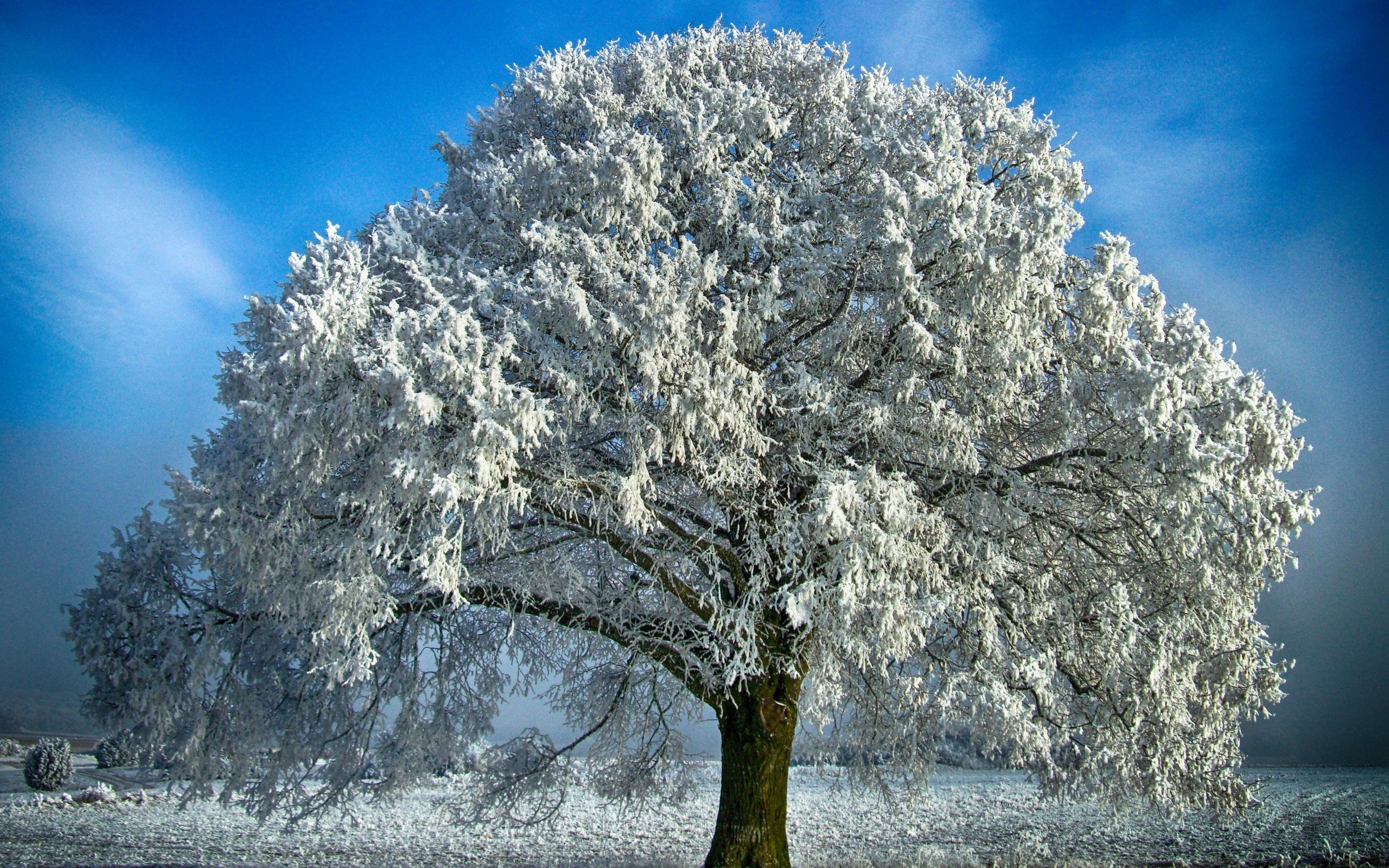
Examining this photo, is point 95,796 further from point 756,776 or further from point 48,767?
point 756,776

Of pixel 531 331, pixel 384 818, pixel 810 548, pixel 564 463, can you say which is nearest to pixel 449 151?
pixel 531 331

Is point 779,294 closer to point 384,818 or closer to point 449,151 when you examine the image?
point 449,151

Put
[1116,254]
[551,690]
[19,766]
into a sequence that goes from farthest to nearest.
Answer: [19,766] → [551,690] → [1116,254]

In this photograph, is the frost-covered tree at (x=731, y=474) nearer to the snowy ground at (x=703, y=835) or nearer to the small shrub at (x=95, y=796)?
the snowy ground at (x=703, y=835)

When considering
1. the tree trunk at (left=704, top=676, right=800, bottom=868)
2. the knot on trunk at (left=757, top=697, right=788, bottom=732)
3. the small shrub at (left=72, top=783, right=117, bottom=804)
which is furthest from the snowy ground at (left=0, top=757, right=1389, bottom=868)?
the knot on trunk at (left=757, top=697, right=788, bottom=732)

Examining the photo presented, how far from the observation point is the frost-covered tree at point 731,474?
220 inches

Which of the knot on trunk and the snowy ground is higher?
the knot on trunk

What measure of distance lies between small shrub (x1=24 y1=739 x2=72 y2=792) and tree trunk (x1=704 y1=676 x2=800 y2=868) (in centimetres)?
1365

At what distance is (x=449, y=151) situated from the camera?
8625 millimetres

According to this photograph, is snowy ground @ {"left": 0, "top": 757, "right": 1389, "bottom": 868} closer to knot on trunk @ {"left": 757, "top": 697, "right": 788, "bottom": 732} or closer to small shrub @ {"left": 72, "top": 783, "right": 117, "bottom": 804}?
small shrub @ {"left": 72, "top": 783, "right": 117, "bottom": 804}

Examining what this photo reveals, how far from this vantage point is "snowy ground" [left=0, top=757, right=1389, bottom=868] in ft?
28.6

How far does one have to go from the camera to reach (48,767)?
1357 centimetres

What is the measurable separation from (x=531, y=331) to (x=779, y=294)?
2.37 metres

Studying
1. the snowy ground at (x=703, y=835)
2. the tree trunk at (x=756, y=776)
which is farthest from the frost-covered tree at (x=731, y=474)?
the snowy ground at (x=703, y=835)
